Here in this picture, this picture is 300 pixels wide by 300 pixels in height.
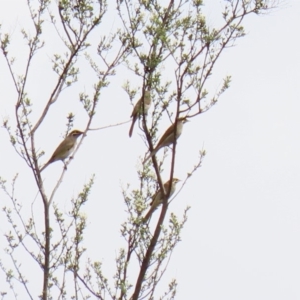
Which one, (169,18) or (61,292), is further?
(61,292)

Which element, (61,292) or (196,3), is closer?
(196,3)

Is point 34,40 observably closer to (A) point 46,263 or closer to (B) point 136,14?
(B) point 136,14

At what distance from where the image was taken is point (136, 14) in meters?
9.12

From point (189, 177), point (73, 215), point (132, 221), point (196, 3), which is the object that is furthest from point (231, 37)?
point (73, 215)

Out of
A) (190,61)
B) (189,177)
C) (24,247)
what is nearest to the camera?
(190,61)

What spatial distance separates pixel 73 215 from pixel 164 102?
6.63 feet

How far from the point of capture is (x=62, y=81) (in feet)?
33.1

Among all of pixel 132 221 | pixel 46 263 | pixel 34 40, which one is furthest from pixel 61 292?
pixel 34 40

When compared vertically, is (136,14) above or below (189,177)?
above

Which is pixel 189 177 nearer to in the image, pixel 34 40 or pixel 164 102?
pixel 164 102

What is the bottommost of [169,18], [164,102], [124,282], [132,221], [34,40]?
[124,282]

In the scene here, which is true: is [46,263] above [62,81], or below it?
below

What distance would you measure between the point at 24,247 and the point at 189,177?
2029 millimetres

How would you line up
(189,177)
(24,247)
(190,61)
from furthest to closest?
(24,247) < (189,177) < (190,61)
